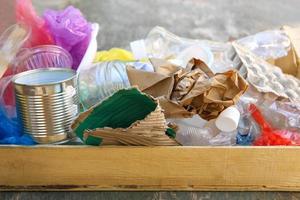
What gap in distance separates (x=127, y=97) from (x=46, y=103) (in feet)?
0.61

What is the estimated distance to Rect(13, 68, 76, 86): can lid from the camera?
1.06m

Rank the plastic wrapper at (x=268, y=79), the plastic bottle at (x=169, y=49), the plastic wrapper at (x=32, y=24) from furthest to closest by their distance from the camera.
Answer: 1. the plastic bottle at (x=169, y=49)
2. the plastic wrapper at (x=32, y=24)
3. the plastic wrapper at (x=268, y=79)

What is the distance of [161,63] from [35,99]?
0.33 m

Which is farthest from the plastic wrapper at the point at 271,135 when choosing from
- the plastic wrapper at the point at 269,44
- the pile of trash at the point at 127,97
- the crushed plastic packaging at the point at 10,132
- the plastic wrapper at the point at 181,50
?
the crushed plastic packaging at the point at 10,132

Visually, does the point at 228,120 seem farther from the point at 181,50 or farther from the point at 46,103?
the point at 181,50

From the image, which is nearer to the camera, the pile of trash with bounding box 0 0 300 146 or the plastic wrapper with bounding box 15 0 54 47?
the pile of trash with bounding box 0 0 300 146

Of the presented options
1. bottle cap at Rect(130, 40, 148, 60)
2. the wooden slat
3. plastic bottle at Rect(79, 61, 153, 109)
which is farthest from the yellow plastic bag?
the wooden slat

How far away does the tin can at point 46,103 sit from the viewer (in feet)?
3.37

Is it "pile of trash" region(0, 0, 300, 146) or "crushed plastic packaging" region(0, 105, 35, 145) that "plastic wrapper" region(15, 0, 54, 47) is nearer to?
"pile of trash" region(0, 0, 300, 146)

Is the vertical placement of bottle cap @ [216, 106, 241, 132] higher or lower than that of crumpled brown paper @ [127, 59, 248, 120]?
lower

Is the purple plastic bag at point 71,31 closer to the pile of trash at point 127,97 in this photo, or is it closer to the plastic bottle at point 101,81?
the pile of trash at point 127,97

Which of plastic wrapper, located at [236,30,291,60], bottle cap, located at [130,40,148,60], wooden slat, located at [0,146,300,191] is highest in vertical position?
plastic wrapper, located at [236,30,291,60]

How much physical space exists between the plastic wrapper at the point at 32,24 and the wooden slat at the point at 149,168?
40 cm

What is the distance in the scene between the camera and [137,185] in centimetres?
104
